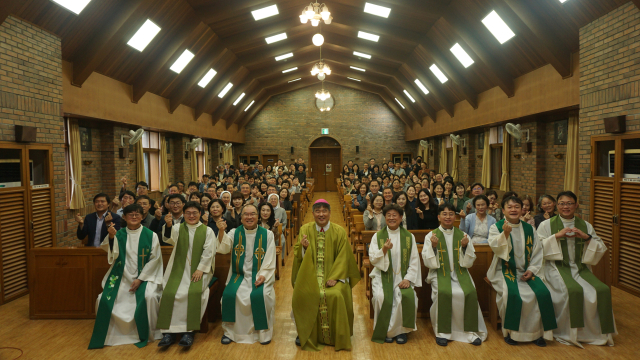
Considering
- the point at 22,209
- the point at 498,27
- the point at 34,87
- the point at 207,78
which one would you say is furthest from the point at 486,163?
the point at 22,209

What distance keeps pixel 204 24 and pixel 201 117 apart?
19.1ft

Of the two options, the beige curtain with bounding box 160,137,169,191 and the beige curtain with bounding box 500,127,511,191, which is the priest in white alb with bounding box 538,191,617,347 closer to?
the beige curtain with bounding box 500,127,511,191

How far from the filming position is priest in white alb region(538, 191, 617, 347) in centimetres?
412

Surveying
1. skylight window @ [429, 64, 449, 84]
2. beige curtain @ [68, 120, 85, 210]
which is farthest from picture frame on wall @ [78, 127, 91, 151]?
skylight window @ [429, 64, 449, 84]

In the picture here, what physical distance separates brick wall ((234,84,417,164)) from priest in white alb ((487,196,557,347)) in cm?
1643

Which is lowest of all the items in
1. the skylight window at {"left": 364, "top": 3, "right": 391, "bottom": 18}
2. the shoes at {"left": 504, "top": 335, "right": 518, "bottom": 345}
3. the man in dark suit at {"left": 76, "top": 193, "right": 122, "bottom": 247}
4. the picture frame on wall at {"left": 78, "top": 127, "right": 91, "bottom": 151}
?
the shoes at {"left": 504, "top": 335, "right": 518, "bottom": 345}

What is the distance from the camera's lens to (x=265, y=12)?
983cm

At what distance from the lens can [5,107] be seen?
17.8ft

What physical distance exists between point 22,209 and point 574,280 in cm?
718

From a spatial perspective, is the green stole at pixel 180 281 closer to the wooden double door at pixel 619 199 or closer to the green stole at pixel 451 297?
the green stole at pixel 451 297

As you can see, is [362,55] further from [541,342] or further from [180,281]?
[541,342]

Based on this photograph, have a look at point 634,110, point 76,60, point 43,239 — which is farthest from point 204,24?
point 634,110

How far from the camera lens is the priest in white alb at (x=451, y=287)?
4223 millimetres

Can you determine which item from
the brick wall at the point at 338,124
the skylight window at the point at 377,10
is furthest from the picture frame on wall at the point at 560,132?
the brick wall at the point at 338,124
